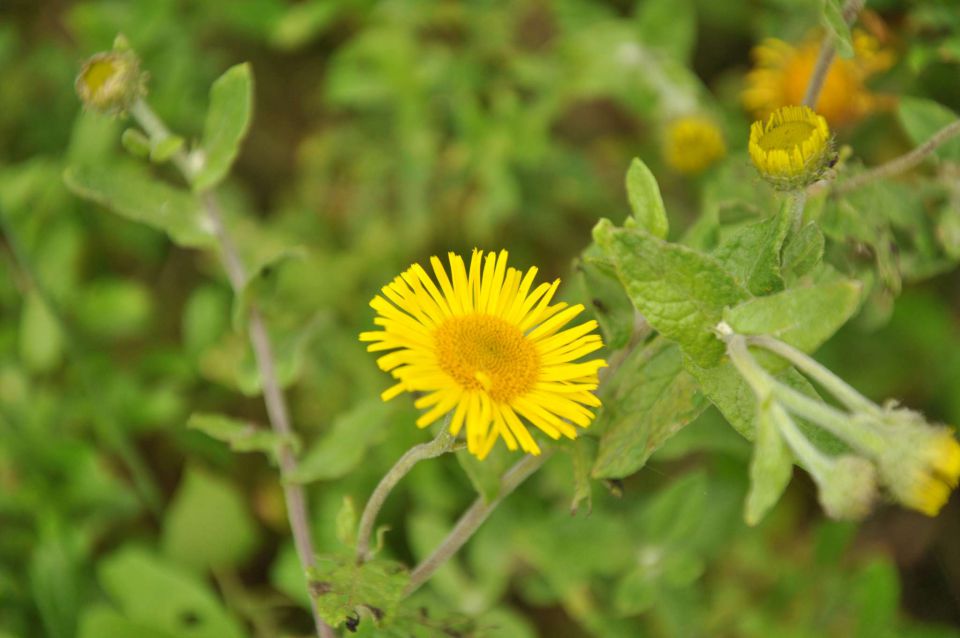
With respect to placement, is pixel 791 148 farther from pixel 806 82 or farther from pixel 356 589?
pixel 806 82

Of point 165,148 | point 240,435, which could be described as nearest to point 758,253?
point 240,435

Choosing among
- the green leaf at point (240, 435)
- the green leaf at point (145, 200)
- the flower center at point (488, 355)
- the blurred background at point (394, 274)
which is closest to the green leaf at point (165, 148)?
the green leaf at point (145, 200)

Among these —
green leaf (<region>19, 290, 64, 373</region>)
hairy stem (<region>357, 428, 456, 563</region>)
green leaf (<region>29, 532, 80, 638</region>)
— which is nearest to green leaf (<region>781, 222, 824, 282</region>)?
hairy stem (<region>357, 428, 456, 563</region>)

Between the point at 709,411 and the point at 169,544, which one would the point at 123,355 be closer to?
the point at 169,544

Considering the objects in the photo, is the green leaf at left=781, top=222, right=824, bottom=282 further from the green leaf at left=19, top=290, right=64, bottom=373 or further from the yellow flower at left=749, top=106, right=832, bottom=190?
the green leaf at left=19, top=290, right=64, bottom=373

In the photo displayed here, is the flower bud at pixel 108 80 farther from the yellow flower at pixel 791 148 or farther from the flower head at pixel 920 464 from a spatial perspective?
the flower head at pixel 920 464

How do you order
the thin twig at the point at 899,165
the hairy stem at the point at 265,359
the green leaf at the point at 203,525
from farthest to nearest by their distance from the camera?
the green leaf at the point at 203,525
the hairy stem at the point at 265,359
the thin twig at the point at 899,165
